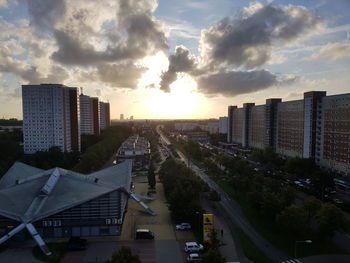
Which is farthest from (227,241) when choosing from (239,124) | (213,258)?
(239,124)

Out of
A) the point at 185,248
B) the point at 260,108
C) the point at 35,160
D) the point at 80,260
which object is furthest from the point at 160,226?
the point at 260,108

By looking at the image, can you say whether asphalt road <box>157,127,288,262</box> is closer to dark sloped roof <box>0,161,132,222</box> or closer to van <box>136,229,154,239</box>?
van <box>136,229,154,239</box>

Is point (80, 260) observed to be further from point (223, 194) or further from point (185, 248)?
point (223, 194)

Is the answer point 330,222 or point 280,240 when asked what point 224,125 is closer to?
point 280,240

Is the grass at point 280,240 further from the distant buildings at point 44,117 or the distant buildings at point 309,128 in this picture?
the distant buildings at point 44,117

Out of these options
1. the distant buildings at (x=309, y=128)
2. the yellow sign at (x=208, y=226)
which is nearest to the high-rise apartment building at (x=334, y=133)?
the distant buildings at (x=309, y=128)
